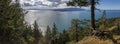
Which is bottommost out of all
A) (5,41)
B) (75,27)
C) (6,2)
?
(75,27)

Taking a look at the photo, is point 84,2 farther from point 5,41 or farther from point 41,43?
point 41,43

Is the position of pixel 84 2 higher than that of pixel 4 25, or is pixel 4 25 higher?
pixel 84 2

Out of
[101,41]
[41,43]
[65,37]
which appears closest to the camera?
[101,41]

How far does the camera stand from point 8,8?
33938 millimetres

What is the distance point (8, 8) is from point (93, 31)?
14324 mm

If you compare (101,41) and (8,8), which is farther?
(8,8)

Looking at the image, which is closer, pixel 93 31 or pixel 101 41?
pixel 101 41

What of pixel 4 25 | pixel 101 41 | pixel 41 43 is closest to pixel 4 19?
pixel 4 25

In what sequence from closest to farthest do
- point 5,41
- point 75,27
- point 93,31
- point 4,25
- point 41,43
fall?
point 93,31, point 4,25, point 5,41, point 75,27, point 41,43

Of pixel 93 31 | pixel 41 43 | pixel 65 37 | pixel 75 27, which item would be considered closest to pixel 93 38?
pixel 93 31

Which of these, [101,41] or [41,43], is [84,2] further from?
[41,43]

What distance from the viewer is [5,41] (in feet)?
117

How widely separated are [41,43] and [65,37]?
17.9 meters

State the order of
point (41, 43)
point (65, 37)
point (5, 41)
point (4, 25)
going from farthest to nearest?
point (41, 43)
point (65, 37)
point (5, 41)
point (4, 25)
